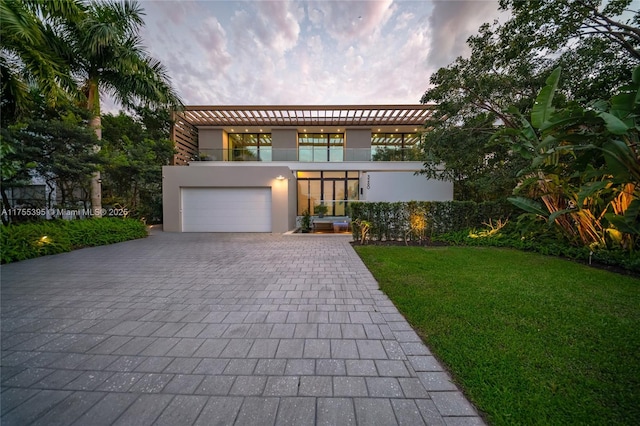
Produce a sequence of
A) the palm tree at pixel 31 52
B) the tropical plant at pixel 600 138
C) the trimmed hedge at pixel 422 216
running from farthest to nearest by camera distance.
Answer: the trimmed hedge at pixel 422 216
the palm tree at pixel 31 52
the tropical plant at pixel 600 138

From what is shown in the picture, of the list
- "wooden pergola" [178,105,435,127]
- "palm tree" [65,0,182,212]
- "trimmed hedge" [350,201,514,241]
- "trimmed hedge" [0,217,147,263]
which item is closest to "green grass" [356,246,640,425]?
"trimmed hedge" [350,201,514,241]

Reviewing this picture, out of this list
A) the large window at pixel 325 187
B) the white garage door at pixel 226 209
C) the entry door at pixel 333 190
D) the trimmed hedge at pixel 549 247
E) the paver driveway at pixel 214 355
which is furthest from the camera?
the entry door at pixel 333 190

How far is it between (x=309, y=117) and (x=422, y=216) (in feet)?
37.9

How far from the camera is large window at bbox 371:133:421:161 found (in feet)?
48.4

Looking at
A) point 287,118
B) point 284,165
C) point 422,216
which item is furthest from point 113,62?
point 422,216

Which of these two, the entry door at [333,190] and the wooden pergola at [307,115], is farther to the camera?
the entry door at [333,190]

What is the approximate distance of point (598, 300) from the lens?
11.5 feet

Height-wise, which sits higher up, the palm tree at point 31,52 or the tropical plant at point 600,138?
the palm tree at point 31,52

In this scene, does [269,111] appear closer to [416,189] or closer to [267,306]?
[416,189]

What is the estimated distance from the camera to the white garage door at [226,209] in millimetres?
11781

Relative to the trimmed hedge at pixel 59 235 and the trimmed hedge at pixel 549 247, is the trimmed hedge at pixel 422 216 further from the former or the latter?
the trimmed hedge at pixel 59 235

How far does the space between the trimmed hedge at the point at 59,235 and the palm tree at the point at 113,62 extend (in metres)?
1.34

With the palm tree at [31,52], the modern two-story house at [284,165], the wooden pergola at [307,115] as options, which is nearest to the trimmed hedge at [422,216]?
the modern two-story house at [284,165]

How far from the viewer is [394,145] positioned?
754 inches
